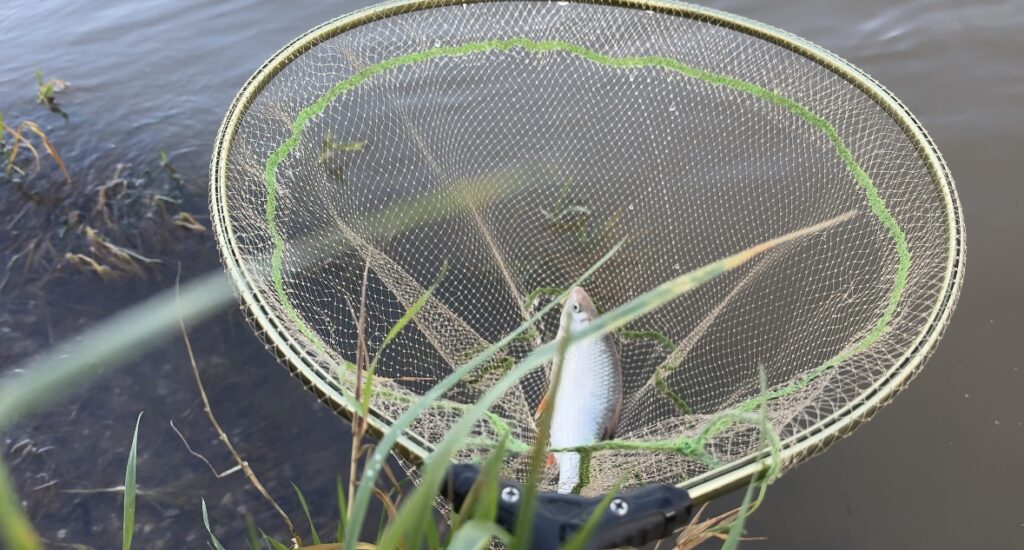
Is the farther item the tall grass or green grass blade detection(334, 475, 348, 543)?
green grass blade detection(334, 475, 348, 543)

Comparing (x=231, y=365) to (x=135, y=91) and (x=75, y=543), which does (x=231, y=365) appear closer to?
(x=75, y=543)

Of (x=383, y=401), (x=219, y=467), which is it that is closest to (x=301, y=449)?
(x=219, y=467)

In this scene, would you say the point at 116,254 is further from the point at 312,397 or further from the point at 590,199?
the point at 590,199

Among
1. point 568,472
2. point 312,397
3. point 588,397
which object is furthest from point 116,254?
point 568,472

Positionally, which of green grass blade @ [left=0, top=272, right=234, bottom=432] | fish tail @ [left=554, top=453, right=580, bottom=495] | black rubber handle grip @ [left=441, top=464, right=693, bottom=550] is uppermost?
black rubber handle grip @ [left=441, top=464, right=693, bottom=550]

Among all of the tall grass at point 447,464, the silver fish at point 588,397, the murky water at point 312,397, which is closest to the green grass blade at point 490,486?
the tall grass at point 447,464

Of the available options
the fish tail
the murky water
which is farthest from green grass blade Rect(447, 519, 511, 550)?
the murky water

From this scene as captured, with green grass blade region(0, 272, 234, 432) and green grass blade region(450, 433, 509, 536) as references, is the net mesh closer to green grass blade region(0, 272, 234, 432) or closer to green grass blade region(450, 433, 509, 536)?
green grass blade region(0, 272, 234, 432)
